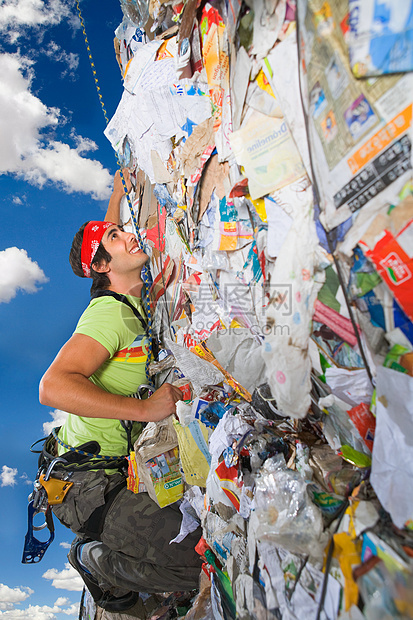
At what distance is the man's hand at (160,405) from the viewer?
4.18 feet

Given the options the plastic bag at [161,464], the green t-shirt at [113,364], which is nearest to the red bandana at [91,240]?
the green t-shirt at [113,364]

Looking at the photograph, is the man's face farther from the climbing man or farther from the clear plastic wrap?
the clear plastic wrap

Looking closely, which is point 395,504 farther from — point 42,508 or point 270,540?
point 42,508

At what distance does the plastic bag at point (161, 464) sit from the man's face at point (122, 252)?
0.61 m

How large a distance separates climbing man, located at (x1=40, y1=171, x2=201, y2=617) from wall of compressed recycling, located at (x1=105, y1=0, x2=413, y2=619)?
0.63 feet

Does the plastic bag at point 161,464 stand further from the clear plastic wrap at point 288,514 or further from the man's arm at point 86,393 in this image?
the clear plastic wrap at point 288,514

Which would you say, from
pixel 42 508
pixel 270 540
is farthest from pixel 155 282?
pixel 270 540

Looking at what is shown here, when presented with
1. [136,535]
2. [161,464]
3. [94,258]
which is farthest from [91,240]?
[136,535]

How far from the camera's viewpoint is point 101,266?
5.05 ft

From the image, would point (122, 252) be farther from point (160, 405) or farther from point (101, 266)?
point (160, 405)

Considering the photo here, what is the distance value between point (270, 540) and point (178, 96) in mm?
1111

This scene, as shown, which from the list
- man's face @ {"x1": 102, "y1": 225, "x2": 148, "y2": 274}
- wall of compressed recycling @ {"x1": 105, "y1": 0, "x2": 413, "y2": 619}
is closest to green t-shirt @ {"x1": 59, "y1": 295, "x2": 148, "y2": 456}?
man's face @ {"x1": 102, "y1": 225, "x2": 148, "y2": 274}

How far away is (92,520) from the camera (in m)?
1.31

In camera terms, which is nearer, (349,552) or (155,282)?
(349,552)
